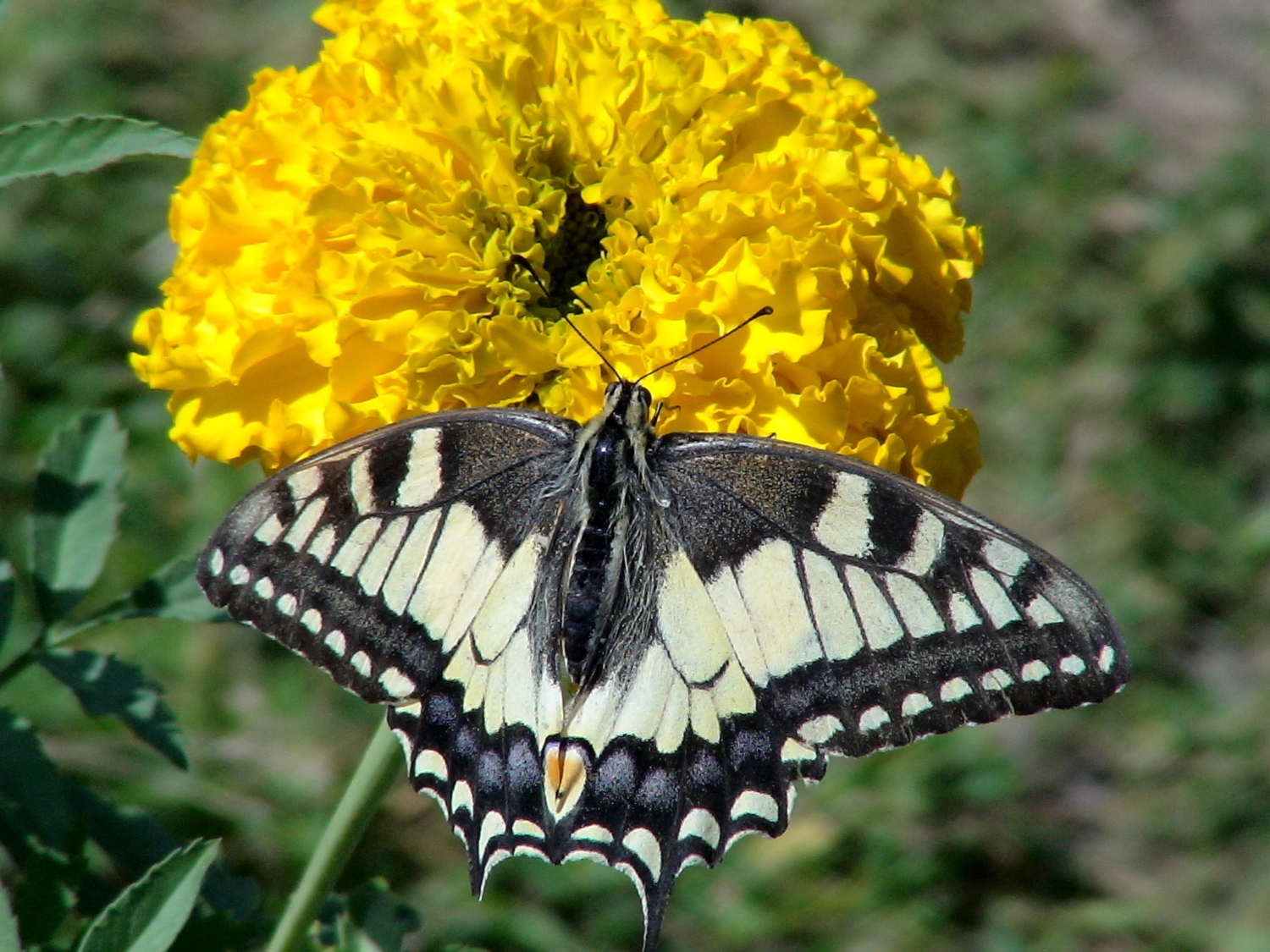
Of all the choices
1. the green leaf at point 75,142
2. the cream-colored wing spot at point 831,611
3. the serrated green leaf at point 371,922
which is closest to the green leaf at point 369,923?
the serrated green leaf at point 371,922

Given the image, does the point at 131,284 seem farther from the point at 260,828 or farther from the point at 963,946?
the point at 963,946

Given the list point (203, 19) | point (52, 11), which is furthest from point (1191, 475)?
point (52, 11)

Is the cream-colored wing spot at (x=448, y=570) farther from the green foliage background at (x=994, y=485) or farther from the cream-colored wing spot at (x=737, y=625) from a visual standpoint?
the green foliage background at (x=994, y=485)

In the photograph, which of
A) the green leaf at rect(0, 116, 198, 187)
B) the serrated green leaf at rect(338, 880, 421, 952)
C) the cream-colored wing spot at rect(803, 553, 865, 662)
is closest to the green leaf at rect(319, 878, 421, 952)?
the serrated green leaf at rect(338, 880, 421, 952)

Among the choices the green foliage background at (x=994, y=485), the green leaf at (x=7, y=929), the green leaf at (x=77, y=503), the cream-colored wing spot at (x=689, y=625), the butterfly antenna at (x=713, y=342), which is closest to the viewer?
the green leaf at (x=7, y=929)

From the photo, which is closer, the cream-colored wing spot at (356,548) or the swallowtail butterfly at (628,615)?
the swallowtail butterfly at (628,615)

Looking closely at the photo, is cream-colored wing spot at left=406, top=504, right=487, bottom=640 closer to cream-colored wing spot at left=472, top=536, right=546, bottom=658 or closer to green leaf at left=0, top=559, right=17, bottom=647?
cream-colored wing spot at left=472, top=536, right=546, bottom=658

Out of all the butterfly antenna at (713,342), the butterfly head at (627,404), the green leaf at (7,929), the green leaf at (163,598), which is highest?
the butterfly antenna at (713,342)
